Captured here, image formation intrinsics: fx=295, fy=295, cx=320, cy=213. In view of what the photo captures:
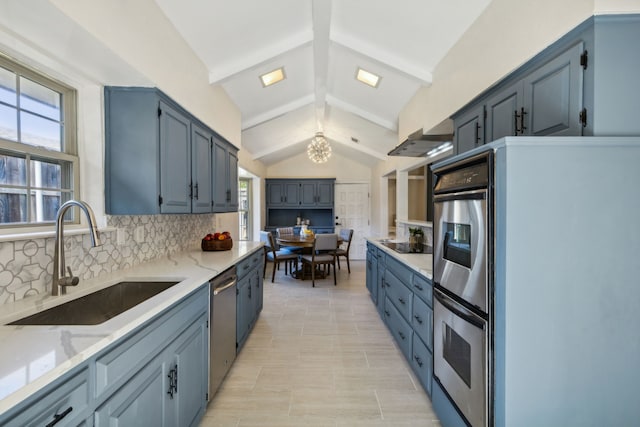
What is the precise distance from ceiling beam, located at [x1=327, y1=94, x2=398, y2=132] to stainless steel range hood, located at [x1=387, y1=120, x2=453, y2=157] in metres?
1.52

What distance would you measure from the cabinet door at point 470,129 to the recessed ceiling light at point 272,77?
2.16 m

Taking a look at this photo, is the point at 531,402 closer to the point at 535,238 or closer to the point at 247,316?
the point at 535,238

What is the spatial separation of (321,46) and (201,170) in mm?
1755

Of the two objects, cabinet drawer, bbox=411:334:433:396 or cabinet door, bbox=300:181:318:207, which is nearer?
cabinet drawer, bbox=411:334:433:396

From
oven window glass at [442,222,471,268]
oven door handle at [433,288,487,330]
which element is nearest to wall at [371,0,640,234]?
oven window glass at [442,222,471,268]

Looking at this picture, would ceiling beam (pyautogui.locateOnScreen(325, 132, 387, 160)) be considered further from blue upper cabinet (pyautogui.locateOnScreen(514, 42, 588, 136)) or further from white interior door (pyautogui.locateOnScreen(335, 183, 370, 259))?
blue upper cabinet (pyautogui.locateOnScreen(514, 42, 588, 136))

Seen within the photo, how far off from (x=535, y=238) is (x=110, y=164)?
2.41m

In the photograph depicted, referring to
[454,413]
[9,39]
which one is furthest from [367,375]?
[9,39]

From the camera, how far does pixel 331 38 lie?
A: 3045mm

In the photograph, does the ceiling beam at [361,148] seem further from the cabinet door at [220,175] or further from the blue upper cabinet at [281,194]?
the cabinet door at [220,175]

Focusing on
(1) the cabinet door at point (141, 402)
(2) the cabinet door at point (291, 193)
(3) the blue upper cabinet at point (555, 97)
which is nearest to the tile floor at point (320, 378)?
(1) the cabinet door at point (141, 402)

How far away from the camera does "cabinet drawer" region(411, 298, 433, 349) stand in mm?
1965

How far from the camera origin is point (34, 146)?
1548mm

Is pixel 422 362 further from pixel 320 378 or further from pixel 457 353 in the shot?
pixel 320 378
